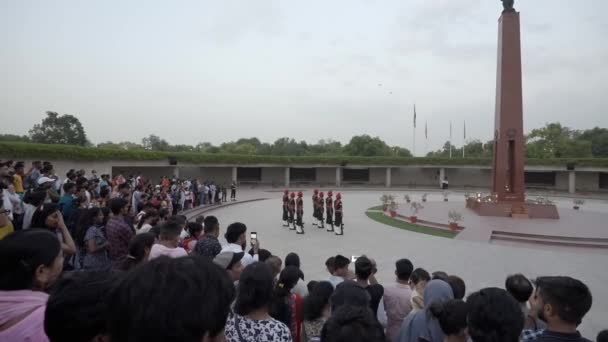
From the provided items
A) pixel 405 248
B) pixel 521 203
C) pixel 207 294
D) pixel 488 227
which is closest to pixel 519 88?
pixel 521 203

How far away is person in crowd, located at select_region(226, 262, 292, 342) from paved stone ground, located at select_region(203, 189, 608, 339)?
16.5 feet

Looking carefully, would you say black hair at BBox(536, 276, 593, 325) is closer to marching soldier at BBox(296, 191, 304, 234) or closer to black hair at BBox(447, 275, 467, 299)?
black hair at BBox(447, 275, 467, 299)

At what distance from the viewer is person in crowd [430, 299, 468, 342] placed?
2.11m

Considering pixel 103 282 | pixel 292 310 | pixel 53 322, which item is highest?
pixel 103 282

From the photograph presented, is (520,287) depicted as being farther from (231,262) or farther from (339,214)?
(339,214)

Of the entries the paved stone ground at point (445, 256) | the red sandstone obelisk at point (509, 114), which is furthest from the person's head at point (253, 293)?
the red sandstone obelisk at point (509, 114)

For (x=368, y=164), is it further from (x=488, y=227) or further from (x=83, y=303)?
(x=83, y=303)

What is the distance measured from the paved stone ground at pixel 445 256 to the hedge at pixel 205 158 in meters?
8.14

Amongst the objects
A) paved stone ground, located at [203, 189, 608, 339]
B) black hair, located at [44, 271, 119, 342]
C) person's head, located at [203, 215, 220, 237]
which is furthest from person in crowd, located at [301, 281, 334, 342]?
paved stone ground, located at [203, 189, 608, 339]

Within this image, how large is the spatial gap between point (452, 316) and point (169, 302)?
5.83ft

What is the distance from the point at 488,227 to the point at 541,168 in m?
24.0

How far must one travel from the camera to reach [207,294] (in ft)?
3.30

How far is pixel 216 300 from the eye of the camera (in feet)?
3.33

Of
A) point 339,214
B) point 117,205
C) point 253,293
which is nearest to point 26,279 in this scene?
point 253,293
